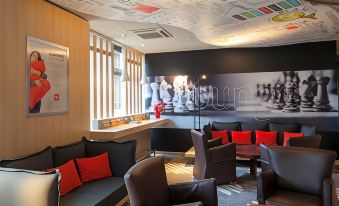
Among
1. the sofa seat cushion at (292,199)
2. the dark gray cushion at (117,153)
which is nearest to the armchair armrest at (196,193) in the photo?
the sofa seat cushion at (292,199)

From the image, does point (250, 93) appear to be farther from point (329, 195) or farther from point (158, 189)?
Answer: point (158, 189)

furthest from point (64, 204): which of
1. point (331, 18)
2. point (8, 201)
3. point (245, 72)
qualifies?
point (245, 72)

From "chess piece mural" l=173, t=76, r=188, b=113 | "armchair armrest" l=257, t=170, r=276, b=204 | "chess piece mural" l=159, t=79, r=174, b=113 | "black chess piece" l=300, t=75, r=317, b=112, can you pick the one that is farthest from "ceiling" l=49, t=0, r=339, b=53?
"armchair armrest" l=257, t=170, r=276, b=204

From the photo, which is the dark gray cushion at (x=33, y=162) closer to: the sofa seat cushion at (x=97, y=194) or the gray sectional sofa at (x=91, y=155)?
the gray sectional sofa at (x=91, y=155)

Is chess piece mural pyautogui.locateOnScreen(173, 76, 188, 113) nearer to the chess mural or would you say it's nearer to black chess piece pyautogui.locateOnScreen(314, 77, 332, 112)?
the chess mural

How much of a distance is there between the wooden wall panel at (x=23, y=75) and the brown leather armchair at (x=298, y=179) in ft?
8.98

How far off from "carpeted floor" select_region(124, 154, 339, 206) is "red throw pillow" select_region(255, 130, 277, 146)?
66 cm

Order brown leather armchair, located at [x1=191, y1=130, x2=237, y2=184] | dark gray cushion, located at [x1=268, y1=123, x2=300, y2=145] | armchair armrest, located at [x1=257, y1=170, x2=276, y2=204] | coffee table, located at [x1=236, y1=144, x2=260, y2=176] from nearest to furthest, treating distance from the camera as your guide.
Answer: armchair armrest, located at [x1=257, y1=170, x2=276, y2=204], brown leather armchair, located at [x1=191, y1=130, x2=237, y2=184], coffee table, located at [x1=236, y1=144, x2=260, y2=176], dark gray cushion, located at [x1=268, y1=123, x2=300, y2=145]

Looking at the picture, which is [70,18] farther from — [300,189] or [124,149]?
[300,189]

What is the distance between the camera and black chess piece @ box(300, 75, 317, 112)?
18.9 feet

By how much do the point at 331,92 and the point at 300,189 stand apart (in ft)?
11.7

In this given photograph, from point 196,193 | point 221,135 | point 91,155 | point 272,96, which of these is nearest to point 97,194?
point 91,155

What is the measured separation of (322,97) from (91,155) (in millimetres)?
5119

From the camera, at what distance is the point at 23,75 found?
2.95 m
